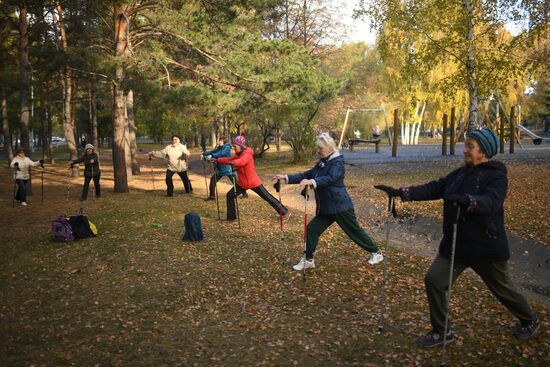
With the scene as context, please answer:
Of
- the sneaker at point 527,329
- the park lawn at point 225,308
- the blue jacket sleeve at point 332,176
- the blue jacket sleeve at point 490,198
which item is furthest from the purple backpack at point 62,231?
the sneaker at point 527,329

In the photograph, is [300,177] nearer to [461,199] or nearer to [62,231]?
[461,199]

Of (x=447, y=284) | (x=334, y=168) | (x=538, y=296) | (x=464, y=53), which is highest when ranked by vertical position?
(x=464, y=53)

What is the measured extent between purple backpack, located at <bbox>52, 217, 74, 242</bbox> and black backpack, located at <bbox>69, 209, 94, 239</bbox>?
111 millimetres

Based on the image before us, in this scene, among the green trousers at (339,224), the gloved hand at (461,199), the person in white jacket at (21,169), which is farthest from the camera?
the person in white jacket at (21,169)

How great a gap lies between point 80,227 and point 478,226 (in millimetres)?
8880

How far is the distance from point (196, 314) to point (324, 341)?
6.26 feet

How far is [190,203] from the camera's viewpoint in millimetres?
15320

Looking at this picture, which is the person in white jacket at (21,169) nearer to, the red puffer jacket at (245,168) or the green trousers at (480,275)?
the red puffer jacket at (245,168)

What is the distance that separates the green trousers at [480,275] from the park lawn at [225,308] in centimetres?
47

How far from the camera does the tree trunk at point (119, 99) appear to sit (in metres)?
16.3

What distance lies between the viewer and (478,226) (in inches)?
175

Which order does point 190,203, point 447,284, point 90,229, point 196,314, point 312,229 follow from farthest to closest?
point 190,203 < point 90,229 < point 312,229 < point 196,314 < point 447,284

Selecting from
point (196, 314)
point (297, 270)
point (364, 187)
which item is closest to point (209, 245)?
point (297, 270)

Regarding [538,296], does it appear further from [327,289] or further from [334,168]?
[334,168]
